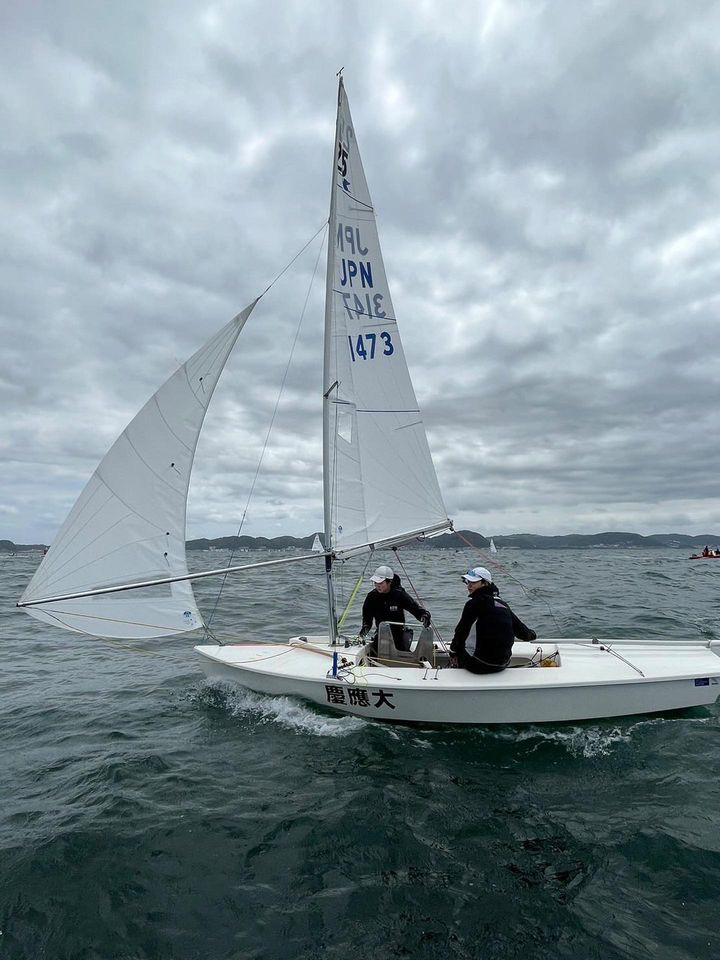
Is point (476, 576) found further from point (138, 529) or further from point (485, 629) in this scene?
point (138, 529)

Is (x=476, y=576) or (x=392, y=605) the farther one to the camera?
(x=392, y=605)

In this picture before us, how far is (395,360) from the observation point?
8.31m

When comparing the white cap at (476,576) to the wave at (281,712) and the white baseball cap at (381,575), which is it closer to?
the white baseball cap at (381,575)

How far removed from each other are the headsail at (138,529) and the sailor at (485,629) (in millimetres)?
3395

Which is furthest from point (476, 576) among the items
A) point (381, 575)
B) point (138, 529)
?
point (138, 529)

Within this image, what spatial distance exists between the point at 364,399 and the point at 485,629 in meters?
3.67

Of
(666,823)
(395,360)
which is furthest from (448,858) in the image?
(395,360)

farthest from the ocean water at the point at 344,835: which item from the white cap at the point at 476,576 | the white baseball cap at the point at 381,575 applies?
the white baseball cap at the point at 381,575

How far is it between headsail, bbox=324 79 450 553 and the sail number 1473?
0.02 meters

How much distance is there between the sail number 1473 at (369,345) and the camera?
8.00m

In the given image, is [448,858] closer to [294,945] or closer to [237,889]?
[294,945]

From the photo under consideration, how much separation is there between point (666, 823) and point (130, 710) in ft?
22.2

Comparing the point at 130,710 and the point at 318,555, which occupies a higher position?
the point at 318,555

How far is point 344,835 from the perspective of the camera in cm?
460
